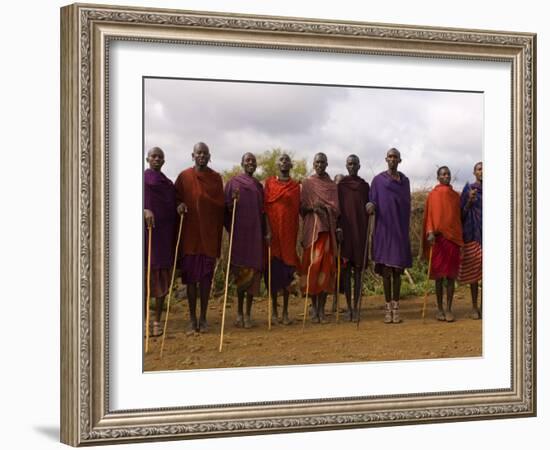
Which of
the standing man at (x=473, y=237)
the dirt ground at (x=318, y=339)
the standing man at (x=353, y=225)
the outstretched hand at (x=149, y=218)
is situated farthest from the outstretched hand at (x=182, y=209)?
the standing man at (x=473, y=237)

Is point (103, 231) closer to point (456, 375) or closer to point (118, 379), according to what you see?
point (118, 379)

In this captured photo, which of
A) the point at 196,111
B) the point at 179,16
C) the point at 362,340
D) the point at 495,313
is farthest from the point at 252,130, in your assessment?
the point at 495,313

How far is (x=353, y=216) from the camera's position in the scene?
321 inches

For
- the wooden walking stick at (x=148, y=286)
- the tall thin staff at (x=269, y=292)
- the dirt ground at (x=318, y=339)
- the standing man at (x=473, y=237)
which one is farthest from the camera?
the standing man at (x=473, y=237)

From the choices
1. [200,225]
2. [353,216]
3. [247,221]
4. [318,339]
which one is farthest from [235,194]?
[318,339]

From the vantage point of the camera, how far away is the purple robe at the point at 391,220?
8.13 metres

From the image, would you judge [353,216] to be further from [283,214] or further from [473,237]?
[473,237]

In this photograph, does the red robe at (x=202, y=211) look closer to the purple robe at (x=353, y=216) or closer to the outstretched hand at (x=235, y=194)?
the outstretched hand at (x=235, y=194)

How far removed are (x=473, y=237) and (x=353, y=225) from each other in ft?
2.86

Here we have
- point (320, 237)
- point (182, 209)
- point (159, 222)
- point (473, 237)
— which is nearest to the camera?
point (159, 222)

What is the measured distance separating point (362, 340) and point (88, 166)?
219 cm

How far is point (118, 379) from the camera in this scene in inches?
287

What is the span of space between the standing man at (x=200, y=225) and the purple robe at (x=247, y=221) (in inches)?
3.4

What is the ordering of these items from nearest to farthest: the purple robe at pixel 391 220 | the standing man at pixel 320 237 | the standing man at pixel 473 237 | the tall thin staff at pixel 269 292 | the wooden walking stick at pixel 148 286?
the wooden walking stick at pixel 148 286
the tall thin staff at pixel 269 292
the standing man at pixel 320 237
the purple robe at pixel 391 220
the standing man at pixel 473 237
